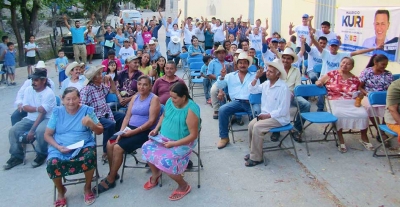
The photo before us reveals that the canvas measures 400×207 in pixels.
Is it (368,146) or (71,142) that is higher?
(71,142)

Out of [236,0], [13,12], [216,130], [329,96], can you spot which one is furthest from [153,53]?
[236,0]

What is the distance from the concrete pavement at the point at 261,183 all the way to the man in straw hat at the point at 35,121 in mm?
202

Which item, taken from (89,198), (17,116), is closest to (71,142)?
(89,198)

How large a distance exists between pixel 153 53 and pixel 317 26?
489cm

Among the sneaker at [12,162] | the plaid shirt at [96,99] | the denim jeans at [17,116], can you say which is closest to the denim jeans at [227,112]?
the plaid shirt at [96,99]

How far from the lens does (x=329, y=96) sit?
19.9ft

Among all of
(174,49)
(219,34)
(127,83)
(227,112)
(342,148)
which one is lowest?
(342,148)

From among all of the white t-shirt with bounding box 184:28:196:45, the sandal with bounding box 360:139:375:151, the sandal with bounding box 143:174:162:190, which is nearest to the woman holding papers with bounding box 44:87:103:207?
the sandal with bounding box 143:174:162:190

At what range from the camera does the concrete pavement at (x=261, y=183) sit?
4199 mm

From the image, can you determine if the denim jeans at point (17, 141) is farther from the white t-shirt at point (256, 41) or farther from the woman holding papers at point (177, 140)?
the white t-shirt at point (256, 41)

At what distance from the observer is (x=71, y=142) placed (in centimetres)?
434

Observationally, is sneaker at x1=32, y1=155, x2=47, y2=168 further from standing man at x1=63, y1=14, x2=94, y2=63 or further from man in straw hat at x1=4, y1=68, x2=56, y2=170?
standing man at x1=63, y1=14, x2=94, y2=63

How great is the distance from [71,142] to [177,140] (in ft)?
4.21

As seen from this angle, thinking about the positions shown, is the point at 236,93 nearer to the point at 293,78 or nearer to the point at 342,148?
the point at 293,78
